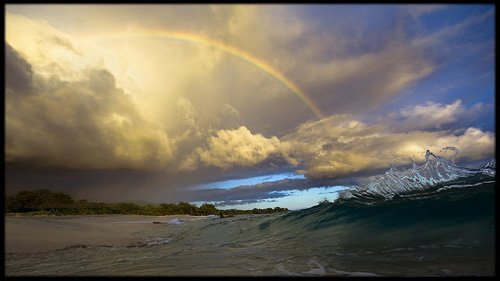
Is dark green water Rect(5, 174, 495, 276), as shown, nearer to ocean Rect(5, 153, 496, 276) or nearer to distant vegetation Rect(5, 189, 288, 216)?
ocean Rect(5, 153, 496, 276)

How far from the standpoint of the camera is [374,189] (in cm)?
1881

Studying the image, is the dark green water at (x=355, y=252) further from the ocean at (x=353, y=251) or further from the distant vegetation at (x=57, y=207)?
the distant vegetation at (x=57, y=207)

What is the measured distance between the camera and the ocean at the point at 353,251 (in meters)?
7.27

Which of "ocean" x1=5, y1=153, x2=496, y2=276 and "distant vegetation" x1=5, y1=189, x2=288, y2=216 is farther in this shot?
"distant vegetation" x1=5, y1=189, x2=288, y2=216

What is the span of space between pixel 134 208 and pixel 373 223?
137ft

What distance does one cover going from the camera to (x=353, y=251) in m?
9.59

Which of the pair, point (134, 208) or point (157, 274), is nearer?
point (157, 274)

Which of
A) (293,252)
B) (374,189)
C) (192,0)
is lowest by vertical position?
(293,252)

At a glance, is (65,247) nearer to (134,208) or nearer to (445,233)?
(445,233)

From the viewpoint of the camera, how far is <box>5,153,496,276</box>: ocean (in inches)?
286

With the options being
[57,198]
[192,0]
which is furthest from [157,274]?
[57,198]

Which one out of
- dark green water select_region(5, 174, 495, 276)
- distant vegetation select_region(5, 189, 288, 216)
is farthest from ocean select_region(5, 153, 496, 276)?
distant vegetation select_region(5, 189, 288, 216)

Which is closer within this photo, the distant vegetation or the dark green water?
the dark green water

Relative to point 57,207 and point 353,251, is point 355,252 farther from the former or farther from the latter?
point 57,207
